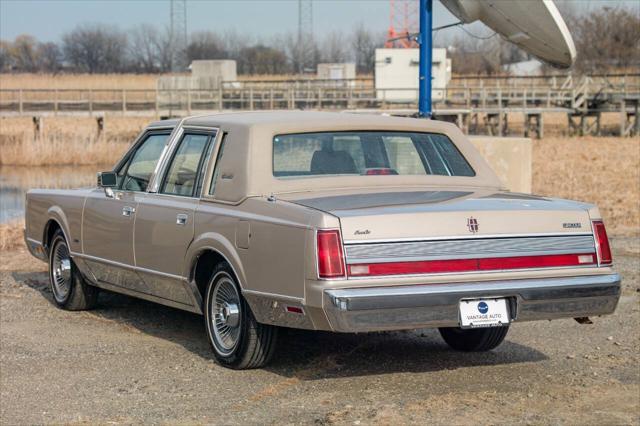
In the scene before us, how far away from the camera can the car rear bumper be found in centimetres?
611

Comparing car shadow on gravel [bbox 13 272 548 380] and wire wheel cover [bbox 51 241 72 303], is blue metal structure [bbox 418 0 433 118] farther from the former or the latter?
car shadow on gravel [bbox 13 272 548 380]

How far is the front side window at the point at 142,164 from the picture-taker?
8328 mm

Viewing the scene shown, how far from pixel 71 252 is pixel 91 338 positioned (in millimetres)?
1065

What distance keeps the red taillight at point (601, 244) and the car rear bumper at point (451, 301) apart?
96mm

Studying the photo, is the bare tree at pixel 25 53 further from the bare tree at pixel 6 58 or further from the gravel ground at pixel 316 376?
the gravel ground at pixel 316 376

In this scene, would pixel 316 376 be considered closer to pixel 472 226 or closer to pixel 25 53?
pixel 472 226

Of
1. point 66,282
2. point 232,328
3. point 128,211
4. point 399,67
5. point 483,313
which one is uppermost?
point 399,67

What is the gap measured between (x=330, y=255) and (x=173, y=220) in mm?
1803

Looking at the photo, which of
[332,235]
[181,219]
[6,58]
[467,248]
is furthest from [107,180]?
[6,58]

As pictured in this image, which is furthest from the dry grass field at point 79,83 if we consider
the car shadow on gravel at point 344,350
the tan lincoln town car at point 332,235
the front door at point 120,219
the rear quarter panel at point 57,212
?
the tan lincoln town car at point 332,235

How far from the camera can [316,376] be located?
22.9 ft

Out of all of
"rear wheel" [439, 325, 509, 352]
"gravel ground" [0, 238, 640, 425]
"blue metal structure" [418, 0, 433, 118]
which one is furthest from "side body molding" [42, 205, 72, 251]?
"blue metal structure" [418, 0, 433, 118]

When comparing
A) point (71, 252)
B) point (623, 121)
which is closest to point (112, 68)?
point (623, 121)

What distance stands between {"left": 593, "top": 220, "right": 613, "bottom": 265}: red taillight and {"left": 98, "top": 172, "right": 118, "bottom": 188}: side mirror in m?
3.64
